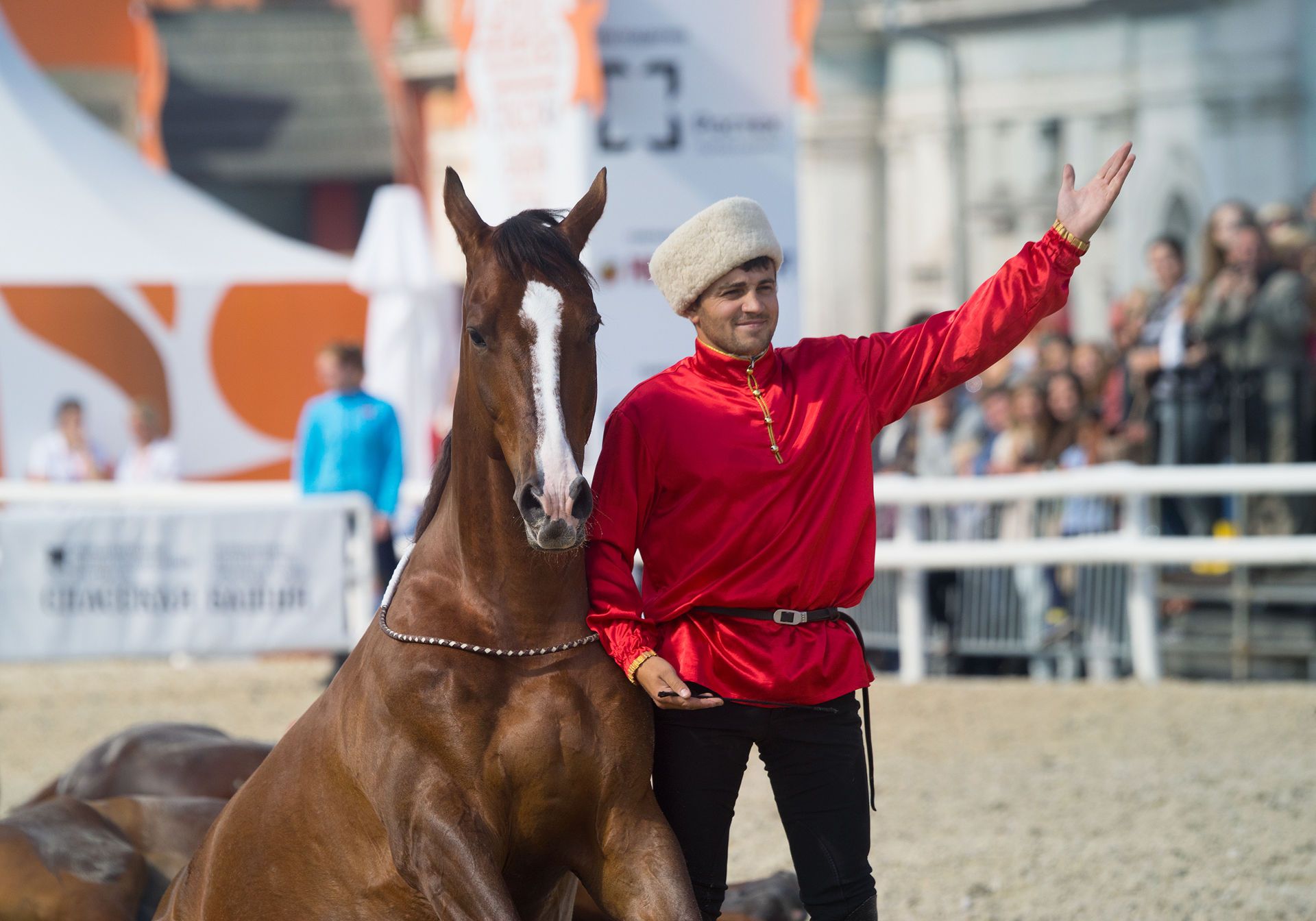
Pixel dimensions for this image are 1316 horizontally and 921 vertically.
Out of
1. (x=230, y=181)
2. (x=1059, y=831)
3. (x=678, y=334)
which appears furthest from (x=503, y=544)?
(x=230, y=181)

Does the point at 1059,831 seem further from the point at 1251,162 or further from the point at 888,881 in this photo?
the point at 1251,162

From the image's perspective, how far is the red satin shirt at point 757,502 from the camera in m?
3.40

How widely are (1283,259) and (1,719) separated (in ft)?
24.8

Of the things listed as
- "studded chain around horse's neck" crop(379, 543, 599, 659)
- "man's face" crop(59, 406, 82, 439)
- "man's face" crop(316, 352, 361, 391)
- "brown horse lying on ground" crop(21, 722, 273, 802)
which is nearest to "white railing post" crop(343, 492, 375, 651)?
"man's face" crop(316, 352, 361, 391)

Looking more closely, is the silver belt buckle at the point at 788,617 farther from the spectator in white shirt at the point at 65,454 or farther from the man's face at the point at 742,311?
the spectator in white shirt at the point at 65,454

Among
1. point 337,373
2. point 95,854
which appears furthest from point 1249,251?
point 95,854

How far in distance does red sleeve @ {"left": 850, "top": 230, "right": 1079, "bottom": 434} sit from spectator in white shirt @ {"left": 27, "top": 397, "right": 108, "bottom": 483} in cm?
1070

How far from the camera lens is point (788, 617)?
342 cm

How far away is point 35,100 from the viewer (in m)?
14.0

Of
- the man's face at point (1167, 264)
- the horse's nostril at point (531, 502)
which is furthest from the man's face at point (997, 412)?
the horse's nostril at point (531, 502)

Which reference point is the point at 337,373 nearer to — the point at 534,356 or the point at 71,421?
the point at 71,421

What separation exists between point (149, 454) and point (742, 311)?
1011 centimetres

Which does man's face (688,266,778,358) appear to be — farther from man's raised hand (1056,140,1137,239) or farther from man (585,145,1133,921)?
man's raised hand (1056,140,1137,239)

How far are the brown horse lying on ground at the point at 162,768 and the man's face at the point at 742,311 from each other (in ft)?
8.27
